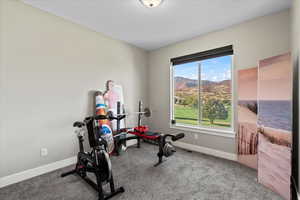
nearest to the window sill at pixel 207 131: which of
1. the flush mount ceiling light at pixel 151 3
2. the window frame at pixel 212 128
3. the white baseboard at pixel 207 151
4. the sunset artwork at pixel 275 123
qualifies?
the window frame at pixel 212 128

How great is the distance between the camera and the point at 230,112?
3.05 metres

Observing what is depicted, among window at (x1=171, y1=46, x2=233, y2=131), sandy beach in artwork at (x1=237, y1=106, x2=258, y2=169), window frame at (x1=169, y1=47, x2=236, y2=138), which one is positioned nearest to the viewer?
sandy beach in artwork at (x1=237, y1=106, x2=258, y2=169)

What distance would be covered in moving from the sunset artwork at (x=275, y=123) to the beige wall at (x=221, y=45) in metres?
0.65

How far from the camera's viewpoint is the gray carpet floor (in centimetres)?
185

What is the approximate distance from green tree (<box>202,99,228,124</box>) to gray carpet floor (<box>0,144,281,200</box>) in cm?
95

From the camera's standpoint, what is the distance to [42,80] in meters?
2.41

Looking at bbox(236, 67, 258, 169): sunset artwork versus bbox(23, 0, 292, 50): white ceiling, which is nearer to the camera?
bbox(23, 0, 292, 50): white ceiling

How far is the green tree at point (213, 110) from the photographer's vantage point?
319cm

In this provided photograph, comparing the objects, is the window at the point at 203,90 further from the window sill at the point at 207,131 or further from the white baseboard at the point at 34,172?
the white baseboard at the point at 34,172

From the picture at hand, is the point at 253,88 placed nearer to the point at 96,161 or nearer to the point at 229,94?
the point at 229,94

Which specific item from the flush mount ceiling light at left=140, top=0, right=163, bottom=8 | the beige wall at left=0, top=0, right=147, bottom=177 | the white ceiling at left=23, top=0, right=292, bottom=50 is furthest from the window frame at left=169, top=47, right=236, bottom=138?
the beige wall at left=0, top=0, right=147, bottom=177

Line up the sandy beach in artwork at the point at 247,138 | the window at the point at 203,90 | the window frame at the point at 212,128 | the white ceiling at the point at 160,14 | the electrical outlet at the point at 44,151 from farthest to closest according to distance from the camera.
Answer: the window at the point at 203,90, the window frame at the point at 212,128, the sandy beach in artwork at the point at 247,138, the electrical outlet at the point at 44,151, the white ceiling at the point at 160,14

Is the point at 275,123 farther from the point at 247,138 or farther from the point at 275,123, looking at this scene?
the point at 247,138

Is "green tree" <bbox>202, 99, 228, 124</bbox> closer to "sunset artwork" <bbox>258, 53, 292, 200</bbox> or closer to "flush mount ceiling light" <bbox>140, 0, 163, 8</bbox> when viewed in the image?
"sunset artwork" <bbox>258, 53, 292, 200</bbox>
